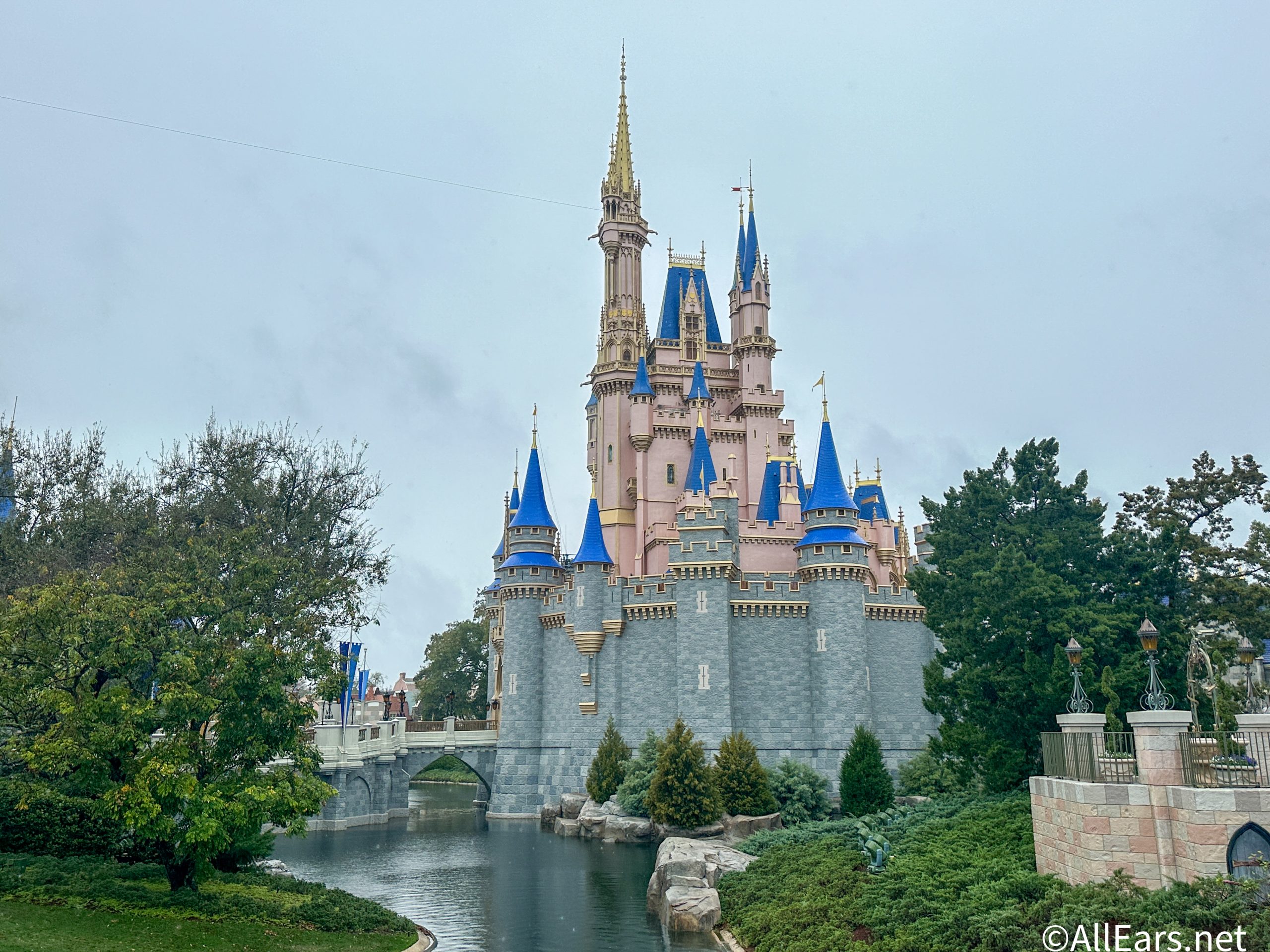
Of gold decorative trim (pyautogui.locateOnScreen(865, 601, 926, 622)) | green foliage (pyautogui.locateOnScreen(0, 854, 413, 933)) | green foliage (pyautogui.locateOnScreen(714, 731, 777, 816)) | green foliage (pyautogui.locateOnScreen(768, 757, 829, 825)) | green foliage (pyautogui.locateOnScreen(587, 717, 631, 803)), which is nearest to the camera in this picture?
green foliage (pyautogui.locateOnScreen(0, 854, 413, 933))

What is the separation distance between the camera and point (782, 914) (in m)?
18.2

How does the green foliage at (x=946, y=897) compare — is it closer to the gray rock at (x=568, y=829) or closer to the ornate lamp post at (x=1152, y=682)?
the ornate lamp post at (x=1152, y=682)

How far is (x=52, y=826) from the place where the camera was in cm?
1794

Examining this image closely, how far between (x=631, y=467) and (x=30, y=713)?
3488 centimetres

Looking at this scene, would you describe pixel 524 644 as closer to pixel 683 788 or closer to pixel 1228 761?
pixel 683 788

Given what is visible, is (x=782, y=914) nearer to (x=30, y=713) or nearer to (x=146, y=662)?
(x=146, y=662)

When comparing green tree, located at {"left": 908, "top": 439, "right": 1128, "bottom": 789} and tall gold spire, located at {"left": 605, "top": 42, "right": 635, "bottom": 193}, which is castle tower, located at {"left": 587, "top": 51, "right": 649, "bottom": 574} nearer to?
tall gold spire, located at {"left": 605, "top": 42, "right": 635, "bottom": 193}

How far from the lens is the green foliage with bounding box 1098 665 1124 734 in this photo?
18.4 m

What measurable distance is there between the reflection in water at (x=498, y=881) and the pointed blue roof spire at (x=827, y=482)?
15.2 metres

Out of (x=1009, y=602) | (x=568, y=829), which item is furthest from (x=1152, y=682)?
(x=568, y=829)

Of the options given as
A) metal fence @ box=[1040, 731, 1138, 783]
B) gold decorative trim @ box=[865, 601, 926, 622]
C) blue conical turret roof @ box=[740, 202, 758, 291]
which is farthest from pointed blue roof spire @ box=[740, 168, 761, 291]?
metal fence @ box=[1040, 731, 1138, 783]

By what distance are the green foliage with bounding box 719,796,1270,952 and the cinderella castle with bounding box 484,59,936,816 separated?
48.2 feet

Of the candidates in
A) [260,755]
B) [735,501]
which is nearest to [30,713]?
[260,755]

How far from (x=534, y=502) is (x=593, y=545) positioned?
17.9ft
